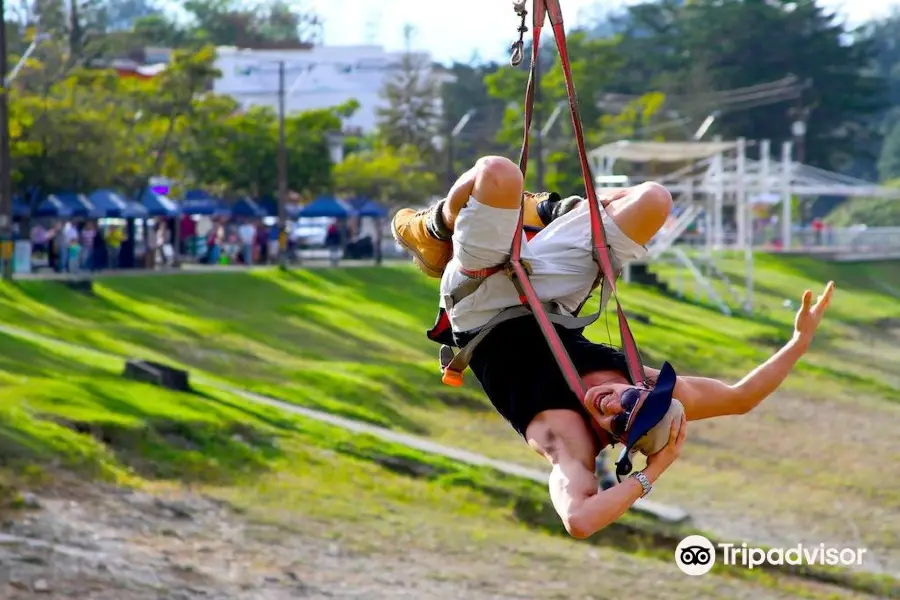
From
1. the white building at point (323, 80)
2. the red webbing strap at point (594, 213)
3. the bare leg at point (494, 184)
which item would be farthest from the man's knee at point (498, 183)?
the white building at point (323, 80)

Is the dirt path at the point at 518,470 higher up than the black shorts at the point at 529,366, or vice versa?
the black shorts at the point at 529,366

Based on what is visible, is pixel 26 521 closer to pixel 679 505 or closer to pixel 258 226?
pixel 679 505

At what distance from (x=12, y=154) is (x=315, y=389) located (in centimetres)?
1637

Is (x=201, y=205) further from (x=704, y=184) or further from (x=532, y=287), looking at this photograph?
(x=532, y=287)

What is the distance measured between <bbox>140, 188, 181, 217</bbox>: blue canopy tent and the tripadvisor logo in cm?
2839

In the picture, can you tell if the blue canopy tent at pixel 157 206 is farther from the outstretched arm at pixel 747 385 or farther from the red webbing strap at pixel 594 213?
the red webbing strap at pixel 594 213

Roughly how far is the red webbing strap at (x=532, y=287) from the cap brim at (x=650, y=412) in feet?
1.09

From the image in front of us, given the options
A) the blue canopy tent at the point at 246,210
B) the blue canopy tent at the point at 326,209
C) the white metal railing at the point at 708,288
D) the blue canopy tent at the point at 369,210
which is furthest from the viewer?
the blue canopy tent at the point at 369,210

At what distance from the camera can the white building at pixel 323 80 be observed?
381 feet

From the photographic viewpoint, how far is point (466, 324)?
8836mm

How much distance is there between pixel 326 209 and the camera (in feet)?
207

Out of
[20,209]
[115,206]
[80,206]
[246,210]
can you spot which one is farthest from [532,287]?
[246,210]

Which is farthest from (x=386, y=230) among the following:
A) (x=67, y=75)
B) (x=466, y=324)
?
(x=466, y=324)

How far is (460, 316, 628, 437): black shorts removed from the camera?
8.46m
